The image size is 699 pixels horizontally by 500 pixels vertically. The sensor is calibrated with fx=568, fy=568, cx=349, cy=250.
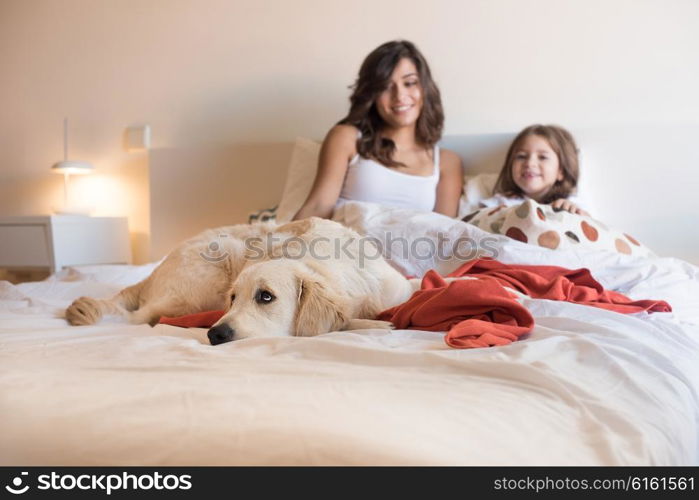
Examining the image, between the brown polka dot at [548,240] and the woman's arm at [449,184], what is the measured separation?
0.75m

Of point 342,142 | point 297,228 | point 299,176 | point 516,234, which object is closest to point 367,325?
point 297,228

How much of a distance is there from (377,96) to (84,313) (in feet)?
5.65

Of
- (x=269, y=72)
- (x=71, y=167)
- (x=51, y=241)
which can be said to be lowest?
(x=51, y=241)

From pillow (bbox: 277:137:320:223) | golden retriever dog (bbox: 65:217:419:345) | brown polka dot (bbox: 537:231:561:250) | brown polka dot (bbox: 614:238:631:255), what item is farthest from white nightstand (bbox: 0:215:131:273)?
brown polka dot (bbox: 614:238:631:255)

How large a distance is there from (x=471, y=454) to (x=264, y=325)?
73cm

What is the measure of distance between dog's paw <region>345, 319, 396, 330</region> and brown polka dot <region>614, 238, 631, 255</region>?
117 centimetres

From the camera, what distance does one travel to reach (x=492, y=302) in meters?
1.21

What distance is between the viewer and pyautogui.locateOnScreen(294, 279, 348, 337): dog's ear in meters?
1.30

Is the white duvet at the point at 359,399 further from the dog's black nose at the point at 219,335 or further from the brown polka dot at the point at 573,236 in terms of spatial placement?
the brown polka dot at the point at 573,236

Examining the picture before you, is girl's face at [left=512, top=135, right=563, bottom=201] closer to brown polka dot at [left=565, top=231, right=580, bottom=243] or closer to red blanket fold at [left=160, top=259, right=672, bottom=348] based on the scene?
brown polka dot at [left=565, top=231, right=580, bottom=243]

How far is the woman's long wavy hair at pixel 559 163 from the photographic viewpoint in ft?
8.20

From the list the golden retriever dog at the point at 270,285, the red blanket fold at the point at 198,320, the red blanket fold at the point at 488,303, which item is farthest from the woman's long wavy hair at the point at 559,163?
the red blanket fold at the point at 198,320

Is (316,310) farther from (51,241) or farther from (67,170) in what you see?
(67,170)

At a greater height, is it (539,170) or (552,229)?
(539,170)
